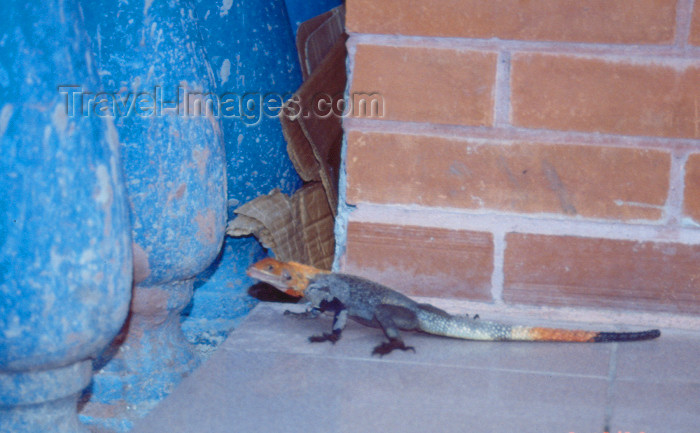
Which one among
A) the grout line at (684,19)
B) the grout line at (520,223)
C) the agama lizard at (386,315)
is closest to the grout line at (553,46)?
the grout line at (684,19)

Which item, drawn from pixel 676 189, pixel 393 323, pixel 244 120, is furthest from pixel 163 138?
pixel 676 189

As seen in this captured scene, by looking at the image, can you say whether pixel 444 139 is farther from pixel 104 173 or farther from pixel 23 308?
pixel 23 308

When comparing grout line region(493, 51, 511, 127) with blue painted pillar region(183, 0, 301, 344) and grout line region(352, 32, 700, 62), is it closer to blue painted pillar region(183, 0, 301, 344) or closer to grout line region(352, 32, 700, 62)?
grout line region(352, 32, 700, 62)

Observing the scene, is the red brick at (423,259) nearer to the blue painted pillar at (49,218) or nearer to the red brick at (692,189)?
the red brick at (692,189)

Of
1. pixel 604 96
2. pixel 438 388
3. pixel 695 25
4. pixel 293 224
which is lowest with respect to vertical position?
pixel 438 388

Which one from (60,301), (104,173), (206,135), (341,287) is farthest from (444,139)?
(60,301)

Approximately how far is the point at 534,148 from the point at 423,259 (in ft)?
1.08

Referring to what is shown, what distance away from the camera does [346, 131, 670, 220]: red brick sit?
1418 millimetres

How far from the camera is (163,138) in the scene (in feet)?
4.90

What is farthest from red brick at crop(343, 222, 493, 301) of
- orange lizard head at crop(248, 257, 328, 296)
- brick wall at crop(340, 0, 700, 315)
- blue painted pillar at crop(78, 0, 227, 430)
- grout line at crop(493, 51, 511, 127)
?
blue painted pillar at crop(78, 0, 227, 430)

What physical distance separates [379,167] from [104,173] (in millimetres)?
593

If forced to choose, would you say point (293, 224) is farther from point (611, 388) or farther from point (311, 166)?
point (611, 388)

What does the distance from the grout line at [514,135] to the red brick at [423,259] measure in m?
0.20

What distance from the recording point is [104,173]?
112 cm
